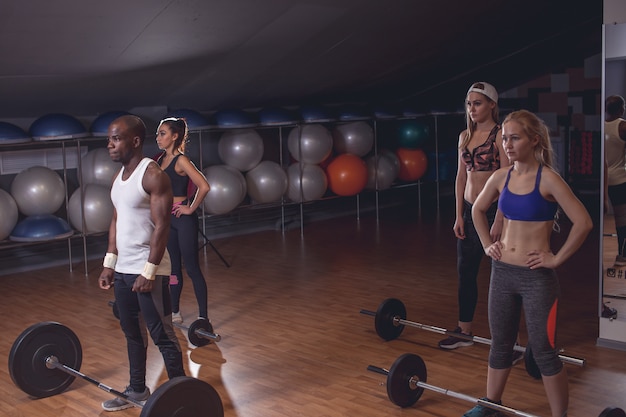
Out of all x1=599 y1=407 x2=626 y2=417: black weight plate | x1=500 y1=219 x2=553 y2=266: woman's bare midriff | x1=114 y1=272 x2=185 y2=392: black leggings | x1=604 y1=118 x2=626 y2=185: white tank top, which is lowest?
x1=599 y1=407 x2=626 y2=417: black weight plate

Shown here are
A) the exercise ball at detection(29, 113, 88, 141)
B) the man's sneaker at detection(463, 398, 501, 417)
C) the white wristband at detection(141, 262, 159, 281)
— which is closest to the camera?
the man's sneaker at detection(463, 398, 501, 417)

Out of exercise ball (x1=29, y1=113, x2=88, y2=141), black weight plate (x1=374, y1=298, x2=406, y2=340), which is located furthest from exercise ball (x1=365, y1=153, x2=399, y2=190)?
black weight plate (x1=374, y1=298, x2=406, y2=340)

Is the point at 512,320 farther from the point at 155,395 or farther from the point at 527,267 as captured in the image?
the point at 155,395

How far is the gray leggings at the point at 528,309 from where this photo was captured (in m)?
2.61

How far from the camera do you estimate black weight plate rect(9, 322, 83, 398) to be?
3.37 meters

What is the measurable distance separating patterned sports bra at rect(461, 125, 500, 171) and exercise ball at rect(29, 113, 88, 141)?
372 cm

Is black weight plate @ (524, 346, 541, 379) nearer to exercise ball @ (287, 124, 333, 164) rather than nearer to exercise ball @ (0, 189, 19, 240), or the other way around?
exercise ball @ (0, 189, 19, 240)

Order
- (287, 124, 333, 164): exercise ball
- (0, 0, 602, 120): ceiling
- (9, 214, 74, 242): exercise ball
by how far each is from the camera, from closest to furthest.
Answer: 1. (0, 0, 602, 120): ceiling
2. (9, 214, 74, 242): exercise ball
3. (287, 124, 333, 164): exercise ball

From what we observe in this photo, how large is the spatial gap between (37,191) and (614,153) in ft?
14.2

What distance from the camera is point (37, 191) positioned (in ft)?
19.7

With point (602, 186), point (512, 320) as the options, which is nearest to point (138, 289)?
point (512, 320)

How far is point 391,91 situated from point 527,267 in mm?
7466

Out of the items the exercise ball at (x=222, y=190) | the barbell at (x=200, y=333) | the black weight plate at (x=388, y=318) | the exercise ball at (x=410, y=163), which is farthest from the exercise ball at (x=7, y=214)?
the exercise ball at (x=410, y=163)

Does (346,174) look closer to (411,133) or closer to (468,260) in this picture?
(411,133)
